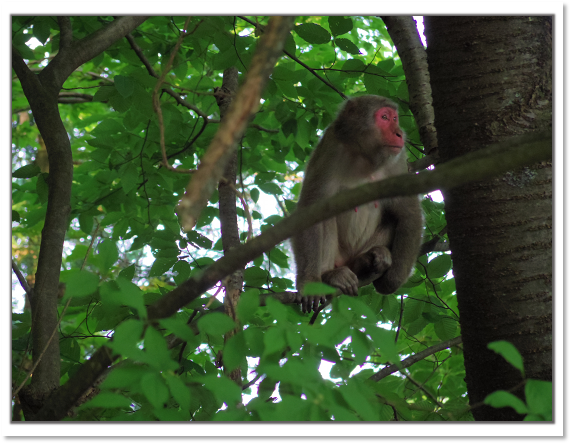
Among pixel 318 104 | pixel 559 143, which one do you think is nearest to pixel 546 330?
pixel 559 143

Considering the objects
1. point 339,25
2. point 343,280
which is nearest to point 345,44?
point 339,25

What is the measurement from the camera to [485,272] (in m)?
2.47

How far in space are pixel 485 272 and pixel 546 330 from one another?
35 centimetres

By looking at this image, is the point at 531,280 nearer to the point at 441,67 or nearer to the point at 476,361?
the point at 476,361

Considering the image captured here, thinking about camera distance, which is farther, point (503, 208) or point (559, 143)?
point (503, 208)

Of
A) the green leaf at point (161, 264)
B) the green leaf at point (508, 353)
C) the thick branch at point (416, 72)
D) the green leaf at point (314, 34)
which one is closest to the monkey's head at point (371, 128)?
the thick branch at point (416, 72)

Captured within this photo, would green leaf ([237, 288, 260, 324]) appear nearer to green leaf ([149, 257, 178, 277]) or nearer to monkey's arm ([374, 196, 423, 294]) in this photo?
green leaf ([149, 257, 178, 277])

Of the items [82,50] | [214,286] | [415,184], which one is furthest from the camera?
[82,50]

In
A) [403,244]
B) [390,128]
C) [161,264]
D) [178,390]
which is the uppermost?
[390,128]

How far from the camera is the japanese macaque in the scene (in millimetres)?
3942

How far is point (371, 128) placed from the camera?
4.16m

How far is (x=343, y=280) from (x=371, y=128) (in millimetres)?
1219

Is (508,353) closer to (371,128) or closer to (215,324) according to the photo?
(215,324)

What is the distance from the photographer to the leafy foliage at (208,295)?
1.61 m
